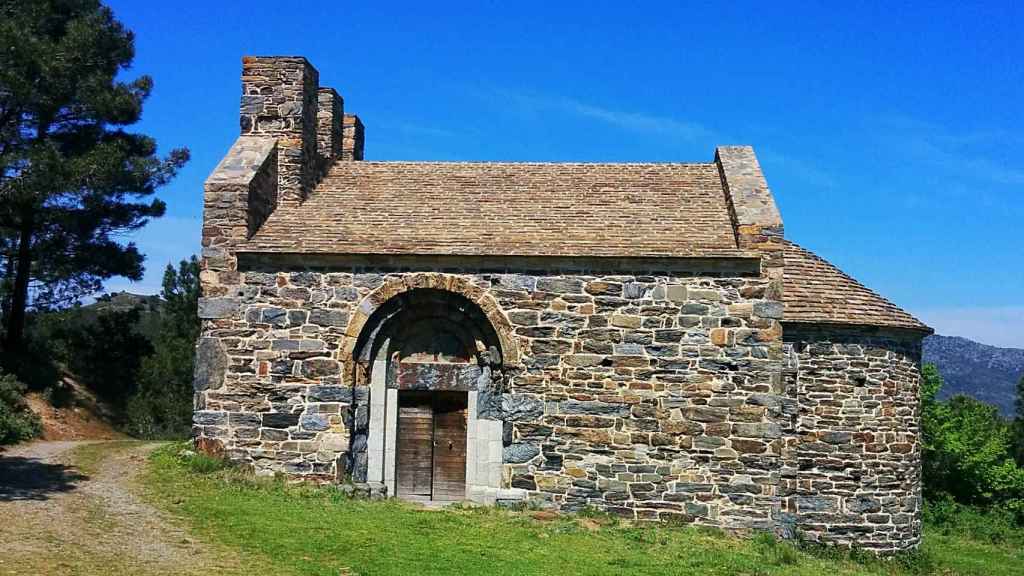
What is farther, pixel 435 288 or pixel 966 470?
pixel 966 470

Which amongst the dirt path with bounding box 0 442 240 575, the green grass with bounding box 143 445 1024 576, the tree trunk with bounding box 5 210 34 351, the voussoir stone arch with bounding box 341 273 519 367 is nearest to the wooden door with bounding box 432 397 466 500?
the green grass with bounding box 143 445 1024 576

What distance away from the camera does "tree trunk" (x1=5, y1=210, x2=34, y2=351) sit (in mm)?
25141

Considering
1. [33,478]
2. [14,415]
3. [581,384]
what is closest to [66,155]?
[14,415]

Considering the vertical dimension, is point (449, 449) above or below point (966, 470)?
above

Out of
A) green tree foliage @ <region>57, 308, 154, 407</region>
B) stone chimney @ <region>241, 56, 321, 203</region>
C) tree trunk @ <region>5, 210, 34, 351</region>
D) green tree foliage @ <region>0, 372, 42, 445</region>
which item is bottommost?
green tree foliage @ <region>0, 372, 42, 445</region>

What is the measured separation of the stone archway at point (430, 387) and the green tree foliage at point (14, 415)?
26.7ft

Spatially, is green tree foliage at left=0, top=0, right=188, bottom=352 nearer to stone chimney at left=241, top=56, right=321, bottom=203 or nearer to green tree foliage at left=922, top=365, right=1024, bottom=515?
stone chimney at left=241, top=56, right=321, bottom=203

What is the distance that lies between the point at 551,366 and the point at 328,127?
8.07m

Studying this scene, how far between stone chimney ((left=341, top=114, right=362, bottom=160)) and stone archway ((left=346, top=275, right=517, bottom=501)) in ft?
21.0

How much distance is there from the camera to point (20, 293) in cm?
2544

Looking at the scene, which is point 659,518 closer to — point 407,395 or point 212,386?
point 407,395

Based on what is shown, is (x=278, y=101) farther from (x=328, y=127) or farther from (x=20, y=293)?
(x=20, y=293)

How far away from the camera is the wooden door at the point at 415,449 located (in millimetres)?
15148

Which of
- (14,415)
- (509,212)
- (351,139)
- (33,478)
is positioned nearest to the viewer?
(33,478)
